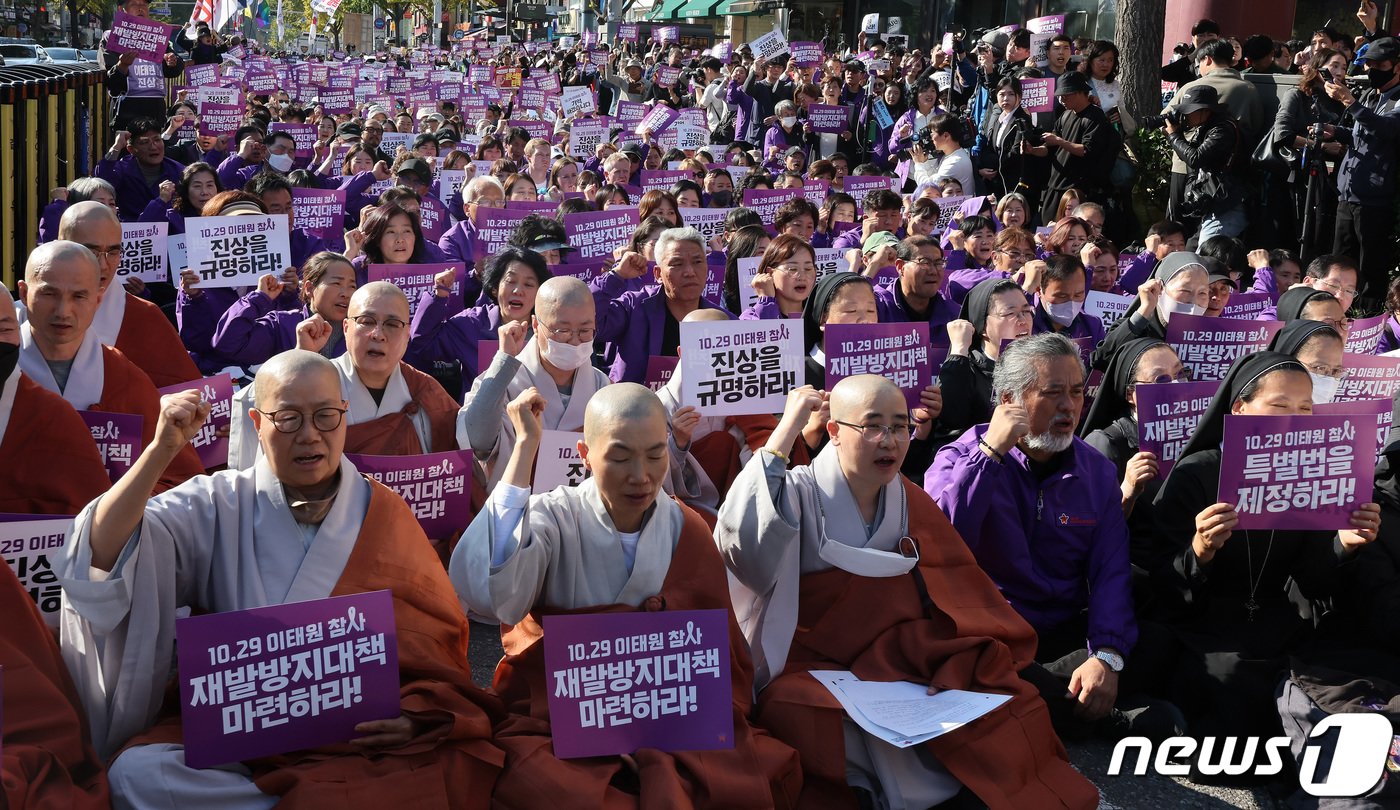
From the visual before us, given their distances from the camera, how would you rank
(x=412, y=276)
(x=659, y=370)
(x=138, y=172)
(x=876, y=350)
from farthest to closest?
(x=138, y=172), (x=412, y=276), (x=659, y=370), (x=876, y=350)

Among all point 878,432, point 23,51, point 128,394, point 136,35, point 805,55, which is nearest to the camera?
point 878,432

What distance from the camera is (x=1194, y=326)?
6.32 meters

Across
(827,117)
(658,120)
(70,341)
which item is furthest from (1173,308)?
(658,120)

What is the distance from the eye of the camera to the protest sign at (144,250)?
24.7 ft

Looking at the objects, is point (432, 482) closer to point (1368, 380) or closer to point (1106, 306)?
point (1368, 380)

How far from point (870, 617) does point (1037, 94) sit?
8.80 metres

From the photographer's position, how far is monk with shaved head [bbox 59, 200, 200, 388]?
18.1 ft

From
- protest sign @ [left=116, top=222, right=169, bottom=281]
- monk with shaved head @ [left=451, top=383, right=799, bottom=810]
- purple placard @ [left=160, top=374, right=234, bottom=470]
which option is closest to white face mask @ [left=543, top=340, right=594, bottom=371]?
purple placard @ [left=160, top=374, right=234, bottom=470]

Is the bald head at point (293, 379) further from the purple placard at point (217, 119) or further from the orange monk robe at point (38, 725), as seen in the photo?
the purple placard at point (217, 119)

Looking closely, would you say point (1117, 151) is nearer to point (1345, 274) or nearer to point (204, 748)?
point (1345, 274)

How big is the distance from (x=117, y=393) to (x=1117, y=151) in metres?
9.12

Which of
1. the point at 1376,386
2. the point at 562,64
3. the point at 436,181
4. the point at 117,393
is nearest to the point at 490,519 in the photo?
the point at 117,393

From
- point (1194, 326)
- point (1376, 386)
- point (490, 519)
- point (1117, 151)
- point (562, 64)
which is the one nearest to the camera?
point (490, 519)

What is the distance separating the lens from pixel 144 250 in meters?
7.60
